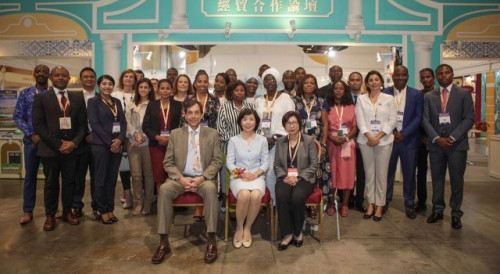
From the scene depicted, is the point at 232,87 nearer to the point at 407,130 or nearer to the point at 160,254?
the point at 160,254

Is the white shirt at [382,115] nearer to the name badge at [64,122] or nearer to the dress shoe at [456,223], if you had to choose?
the dress shoe at [456,223]

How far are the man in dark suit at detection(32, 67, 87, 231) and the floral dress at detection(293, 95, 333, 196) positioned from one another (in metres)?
2.23

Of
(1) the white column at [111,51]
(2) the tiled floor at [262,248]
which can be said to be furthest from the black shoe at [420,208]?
(1) the white column at [111,51]

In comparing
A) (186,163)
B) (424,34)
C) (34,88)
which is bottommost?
(186,163)

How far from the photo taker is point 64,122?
378cm

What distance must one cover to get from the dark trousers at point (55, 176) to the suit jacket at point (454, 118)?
362 cm

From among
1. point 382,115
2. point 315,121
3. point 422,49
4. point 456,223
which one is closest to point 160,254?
point 315,121

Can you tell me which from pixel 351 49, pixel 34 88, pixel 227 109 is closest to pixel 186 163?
pixel 227 109

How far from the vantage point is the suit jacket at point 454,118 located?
3879 mm

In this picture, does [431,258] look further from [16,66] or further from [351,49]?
[16,66]

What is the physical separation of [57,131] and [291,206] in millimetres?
2330

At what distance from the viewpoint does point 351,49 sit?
707 centimetres

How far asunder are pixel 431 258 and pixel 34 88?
4.07 m

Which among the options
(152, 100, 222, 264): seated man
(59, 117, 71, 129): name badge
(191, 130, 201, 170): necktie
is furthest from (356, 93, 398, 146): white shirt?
(59, 117, 71, 129): name badge
